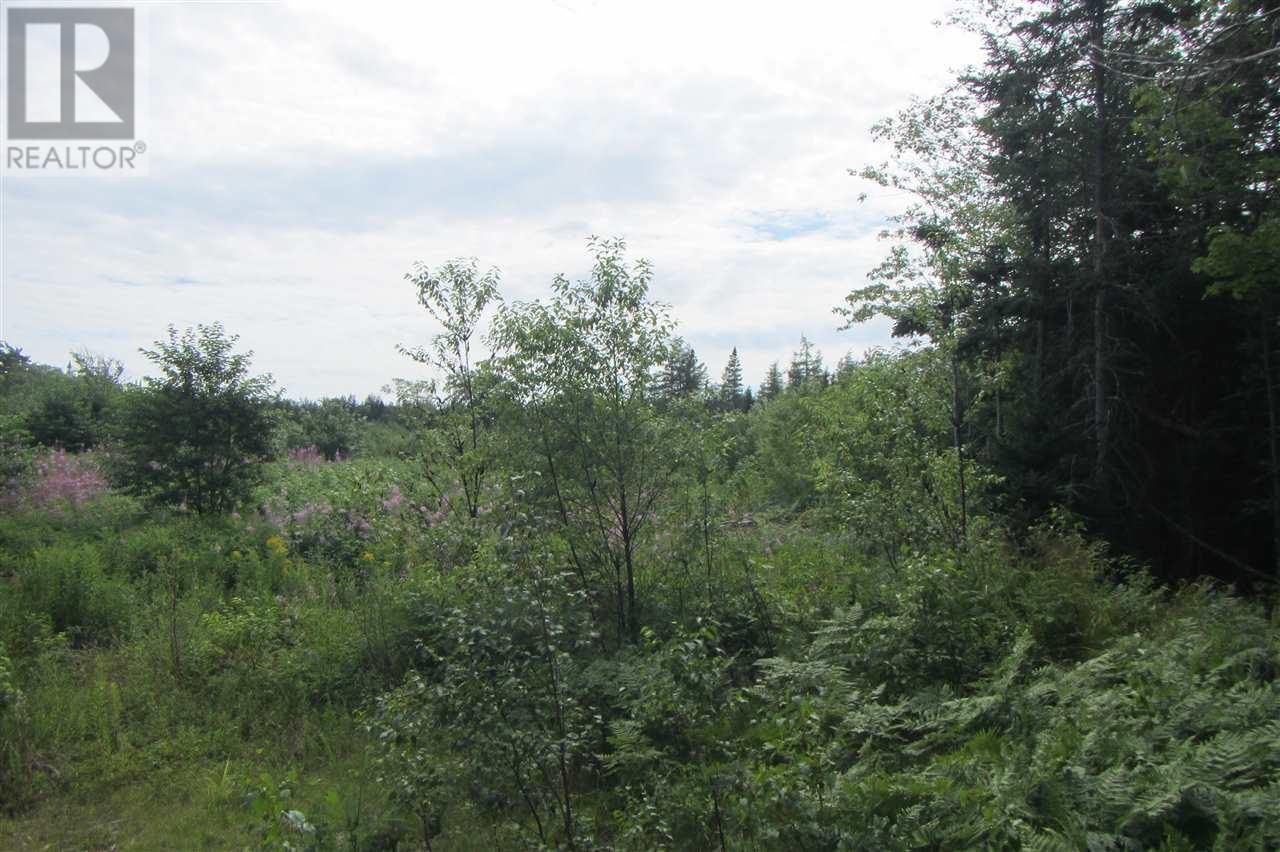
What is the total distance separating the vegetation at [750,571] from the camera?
428cm

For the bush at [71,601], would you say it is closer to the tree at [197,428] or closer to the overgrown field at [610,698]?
the overgrown field at [610,698]

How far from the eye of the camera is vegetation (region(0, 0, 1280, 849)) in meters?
4.28

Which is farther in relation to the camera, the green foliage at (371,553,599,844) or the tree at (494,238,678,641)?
the tree at (494,238,678,641)

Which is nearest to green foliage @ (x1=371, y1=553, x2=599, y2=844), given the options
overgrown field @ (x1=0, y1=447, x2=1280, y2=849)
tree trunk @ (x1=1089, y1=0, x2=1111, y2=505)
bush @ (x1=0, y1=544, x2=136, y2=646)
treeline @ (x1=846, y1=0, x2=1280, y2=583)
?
overgrown field @ (x1=0, y1=447, x2=1280, y2=849)

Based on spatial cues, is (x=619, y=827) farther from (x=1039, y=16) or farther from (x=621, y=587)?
(x=1039, y=16)

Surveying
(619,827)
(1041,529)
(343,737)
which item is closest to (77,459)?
(343,737)

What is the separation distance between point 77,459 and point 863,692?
51.6ft

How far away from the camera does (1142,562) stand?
37.6 ft

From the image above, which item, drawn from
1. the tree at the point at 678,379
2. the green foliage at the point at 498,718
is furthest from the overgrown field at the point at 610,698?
the tree at the point at 678,379

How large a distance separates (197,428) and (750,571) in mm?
8940

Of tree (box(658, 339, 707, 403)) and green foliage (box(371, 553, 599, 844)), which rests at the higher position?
tree (box(658, 339, 707, 403))

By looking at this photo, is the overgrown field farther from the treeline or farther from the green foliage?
the treeline

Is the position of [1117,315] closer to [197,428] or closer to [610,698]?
[610,698]

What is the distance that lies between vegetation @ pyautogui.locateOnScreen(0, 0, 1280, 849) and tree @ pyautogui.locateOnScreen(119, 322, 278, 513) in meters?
0.06
